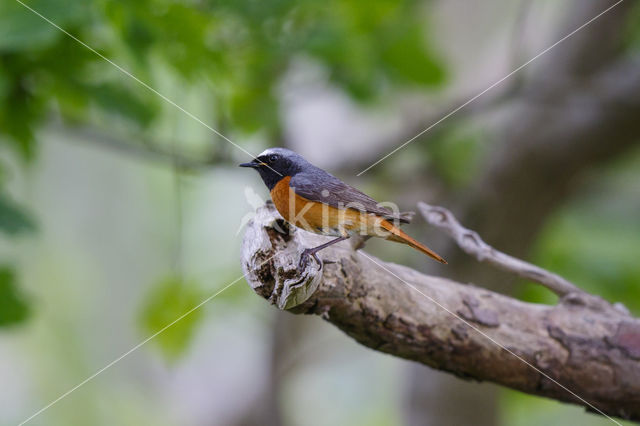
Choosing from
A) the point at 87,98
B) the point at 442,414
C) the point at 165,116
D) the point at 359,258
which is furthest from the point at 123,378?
the point at 359,258

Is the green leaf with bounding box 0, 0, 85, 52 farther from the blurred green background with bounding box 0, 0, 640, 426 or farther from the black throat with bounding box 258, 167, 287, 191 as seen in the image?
the black throat with bounding box 258, 167, 287, 191

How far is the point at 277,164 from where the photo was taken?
2.35 m

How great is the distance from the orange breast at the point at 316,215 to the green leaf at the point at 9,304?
147cm

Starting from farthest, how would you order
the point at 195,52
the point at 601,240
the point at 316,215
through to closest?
the point at 601,240 → the point at 195,52 → the point at 316,215

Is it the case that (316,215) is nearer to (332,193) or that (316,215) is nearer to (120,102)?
(332,193)

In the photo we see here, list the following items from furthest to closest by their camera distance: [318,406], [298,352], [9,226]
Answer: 1. [318,406]
2. [298,352]
3. [9,226]

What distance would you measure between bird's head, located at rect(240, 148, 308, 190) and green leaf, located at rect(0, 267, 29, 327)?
4.53 feet

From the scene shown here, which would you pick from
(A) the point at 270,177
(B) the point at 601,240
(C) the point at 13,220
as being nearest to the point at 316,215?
(A) the point at 270,177

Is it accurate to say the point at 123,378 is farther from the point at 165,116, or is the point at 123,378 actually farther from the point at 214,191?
the point at 165,116

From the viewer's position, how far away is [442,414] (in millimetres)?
5496

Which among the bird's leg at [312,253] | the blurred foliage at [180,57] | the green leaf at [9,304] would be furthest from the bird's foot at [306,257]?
the green leaf at [9,304]

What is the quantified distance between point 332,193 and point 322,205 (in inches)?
2.4

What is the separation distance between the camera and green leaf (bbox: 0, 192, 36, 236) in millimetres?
2496

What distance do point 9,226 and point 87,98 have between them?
2.59 ft
